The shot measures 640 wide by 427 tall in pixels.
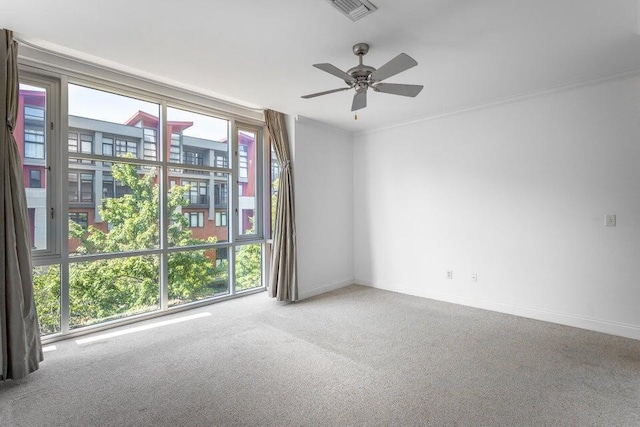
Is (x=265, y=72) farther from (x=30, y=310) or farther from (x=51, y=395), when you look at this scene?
(x=51, y=395)

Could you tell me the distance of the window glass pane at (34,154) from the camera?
9.81 feet

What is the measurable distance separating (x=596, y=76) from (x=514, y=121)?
0.82 metres

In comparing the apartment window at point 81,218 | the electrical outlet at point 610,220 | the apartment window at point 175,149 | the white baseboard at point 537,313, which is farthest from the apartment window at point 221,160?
the electrical outlet at point 610,220

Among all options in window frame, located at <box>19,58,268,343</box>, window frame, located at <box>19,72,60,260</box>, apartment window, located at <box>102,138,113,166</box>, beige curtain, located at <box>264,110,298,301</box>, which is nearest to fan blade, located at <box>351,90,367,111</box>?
beige curtain, located at <box>264,110,298,301</box>

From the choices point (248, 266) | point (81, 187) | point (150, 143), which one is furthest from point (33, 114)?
point (248, 266)

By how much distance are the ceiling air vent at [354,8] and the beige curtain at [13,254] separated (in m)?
2.59

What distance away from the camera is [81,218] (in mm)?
3338

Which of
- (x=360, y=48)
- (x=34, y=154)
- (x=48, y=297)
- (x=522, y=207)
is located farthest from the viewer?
(x=522, y=207)

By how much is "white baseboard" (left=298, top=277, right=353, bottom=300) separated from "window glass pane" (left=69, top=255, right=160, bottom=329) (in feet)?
6.29

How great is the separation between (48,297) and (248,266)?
2.35 m

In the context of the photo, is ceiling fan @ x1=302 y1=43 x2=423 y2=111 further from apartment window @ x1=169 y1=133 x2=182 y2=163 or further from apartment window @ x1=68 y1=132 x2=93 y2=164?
apartment window @ x1=68 y1=132 x2=93 y2=164

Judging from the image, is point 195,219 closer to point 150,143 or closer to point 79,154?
point 150,143

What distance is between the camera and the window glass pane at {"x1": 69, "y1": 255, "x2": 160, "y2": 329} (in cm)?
336

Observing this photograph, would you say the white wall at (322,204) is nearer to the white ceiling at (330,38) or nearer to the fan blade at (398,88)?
the white ceiling at (330,38)
